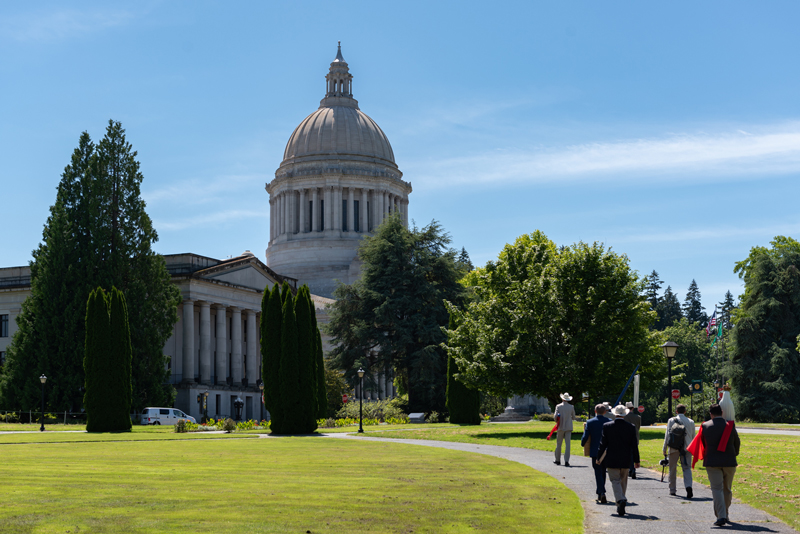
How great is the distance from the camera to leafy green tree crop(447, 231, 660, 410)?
36.3 m

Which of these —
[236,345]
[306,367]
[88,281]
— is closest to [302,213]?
[236,345]

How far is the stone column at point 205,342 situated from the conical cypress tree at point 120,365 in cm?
2420

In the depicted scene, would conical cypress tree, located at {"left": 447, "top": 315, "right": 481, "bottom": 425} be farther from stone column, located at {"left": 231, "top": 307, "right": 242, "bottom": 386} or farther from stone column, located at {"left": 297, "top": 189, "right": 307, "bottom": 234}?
stone column, located at {"left": 297, "top": 189, "right": 307, "bottom": 234}

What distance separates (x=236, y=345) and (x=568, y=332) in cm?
4439

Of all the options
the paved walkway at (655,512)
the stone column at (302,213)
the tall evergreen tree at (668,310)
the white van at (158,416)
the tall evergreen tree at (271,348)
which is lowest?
the white van at (158,416)

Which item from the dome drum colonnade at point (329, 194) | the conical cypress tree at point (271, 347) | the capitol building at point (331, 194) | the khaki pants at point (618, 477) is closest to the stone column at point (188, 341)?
the capitol building at point (331, 194)

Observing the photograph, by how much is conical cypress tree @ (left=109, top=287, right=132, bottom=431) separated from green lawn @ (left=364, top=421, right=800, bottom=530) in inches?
520

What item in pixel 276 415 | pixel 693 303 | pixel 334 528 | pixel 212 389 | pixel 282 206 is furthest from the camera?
pixel 693 303

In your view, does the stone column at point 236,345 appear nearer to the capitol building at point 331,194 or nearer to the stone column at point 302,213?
the capitol building at point 331,194

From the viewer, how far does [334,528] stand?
11.5m

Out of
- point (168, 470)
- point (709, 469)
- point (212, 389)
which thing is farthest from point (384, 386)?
point (709, 469)

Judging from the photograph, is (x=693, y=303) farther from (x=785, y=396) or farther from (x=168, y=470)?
(x=168, y=470)

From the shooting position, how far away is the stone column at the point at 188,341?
2709 inches

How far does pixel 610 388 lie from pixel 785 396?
29730 millimetres
